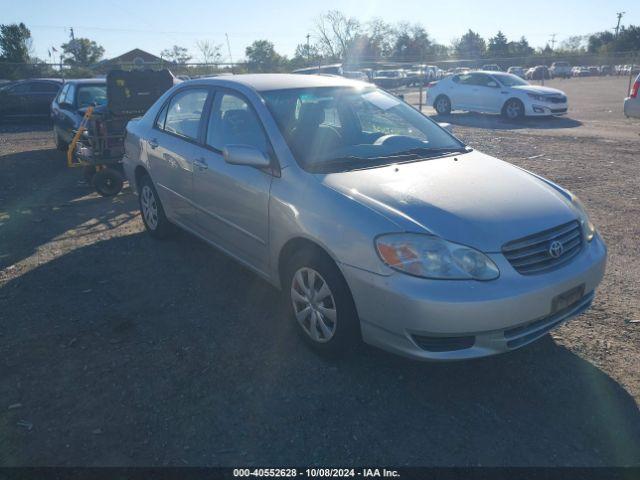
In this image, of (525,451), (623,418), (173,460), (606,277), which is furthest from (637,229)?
(173,460)

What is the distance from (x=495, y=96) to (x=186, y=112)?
566 inches

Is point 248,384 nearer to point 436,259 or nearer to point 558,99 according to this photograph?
point 436,259

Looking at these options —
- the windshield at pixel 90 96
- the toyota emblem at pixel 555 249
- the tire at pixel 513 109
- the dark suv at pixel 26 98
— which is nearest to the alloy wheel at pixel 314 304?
the toyota emblem at pixel 555 249

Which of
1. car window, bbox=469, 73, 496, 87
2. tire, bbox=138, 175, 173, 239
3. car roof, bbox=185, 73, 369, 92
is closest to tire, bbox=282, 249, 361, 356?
car roof, bbox=185, 73, 369, 92

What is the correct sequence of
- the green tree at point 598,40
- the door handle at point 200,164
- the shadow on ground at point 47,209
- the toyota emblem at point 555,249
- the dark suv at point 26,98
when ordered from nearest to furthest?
the toyota emblem at point 555,249, the door handle at point 200,164, the shadow on ground at point 47,209, the dark suv at point 26,98, the green tree at point 598,40

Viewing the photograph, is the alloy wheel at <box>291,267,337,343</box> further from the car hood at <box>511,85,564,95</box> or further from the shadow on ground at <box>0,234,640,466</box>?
the car hood at <box>511,85,564,95</box>

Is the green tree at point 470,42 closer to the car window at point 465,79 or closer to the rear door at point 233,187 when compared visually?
the car window at point 465,79

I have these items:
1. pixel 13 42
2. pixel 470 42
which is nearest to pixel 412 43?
pixel 470 42

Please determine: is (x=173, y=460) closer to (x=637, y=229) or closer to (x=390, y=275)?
(x=390, y=275)

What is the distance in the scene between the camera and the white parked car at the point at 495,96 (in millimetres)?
16047

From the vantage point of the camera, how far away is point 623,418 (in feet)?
9.39

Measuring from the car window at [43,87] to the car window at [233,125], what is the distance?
54.7ft

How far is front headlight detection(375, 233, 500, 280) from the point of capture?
2824 mm

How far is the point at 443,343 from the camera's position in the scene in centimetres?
289
